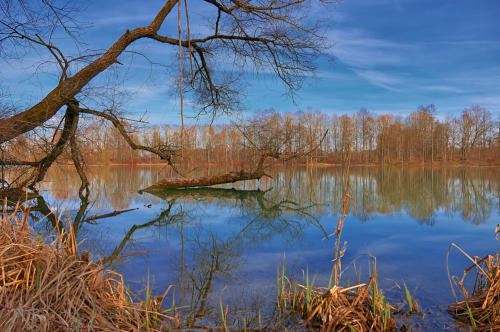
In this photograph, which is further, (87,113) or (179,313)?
(87,113)

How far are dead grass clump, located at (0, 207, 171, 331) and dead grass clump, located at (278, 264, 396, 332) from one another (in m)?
1.08

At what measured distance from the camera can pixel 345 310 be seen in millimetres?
2350

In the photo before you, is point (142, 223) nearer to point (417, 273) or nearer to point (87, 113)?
point (87, 113)

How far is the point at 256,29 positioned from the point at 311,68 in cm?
152

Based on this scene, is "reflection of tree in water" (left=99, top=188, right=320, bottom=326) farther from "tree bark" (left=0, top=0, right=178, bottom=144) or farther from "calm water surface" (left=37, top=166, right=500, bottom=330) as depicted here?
"tree bark" (left=0, top=0, right=178, bottom=144)

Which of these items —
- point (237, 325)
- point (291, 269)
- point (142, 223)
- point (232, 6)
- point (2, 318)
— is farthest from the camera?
point (232, 6)

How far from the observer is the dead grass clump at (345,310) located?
2.31 meters

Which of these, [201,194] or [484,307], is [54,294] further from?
[201,194]

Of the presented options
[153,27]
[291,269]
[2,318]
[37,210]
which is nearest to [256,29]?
[153,27]

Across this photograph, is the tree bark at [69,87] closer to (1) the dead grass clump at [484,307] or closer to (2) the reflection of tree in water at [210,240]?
(2) the reflection of tree in water at [210,240]

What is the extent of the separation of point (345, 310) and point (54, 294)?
194 cm

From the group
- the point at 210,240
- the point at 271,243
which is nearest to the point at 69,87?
the point at 210,240

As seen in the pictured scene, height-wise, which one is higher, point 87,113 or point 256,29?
point 256,29

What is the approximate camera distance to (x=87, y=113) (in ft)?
24.3
